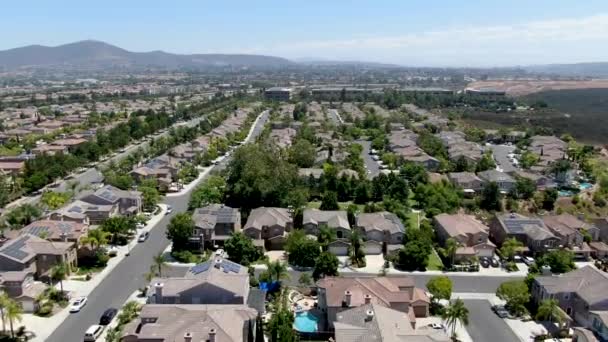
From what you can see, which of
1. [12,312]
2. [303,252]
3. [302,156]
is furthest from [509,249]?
[12,312]

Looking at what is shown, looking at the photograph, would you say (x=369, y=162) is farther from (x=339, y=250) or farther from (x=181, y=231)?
(x=181, y=231)

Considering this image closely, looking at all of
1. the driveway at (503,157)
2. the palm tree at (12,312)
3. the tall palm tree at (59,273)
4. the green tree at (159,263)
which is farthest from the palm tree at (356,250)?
the driveway at (503,157)

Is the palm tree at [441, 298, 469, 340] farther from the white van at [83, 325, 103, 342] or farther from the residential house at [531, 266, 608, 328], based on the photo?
the white van at [83, 325, 103, 342]

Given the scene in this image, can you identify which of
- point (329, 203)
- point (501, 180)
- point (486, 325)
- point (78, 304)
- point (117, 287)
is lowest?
point (486, 325)

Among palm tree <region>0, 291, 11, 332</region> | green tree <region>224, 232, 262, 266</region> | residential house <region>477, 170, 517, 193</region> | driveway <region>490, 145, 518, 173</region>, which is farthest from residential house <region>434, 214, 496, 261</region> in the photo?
palm tree <region>0, 291, 11, 332</region>

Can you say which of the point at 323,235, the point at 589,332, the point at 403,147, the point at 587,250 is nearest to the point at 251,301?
the point at 323,235

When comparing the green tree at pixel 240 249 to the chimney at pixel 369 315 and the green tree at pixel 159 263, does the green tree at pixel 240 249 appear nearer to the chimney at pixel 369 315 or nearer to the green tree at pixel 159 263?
the green tree at pixel 159 263
